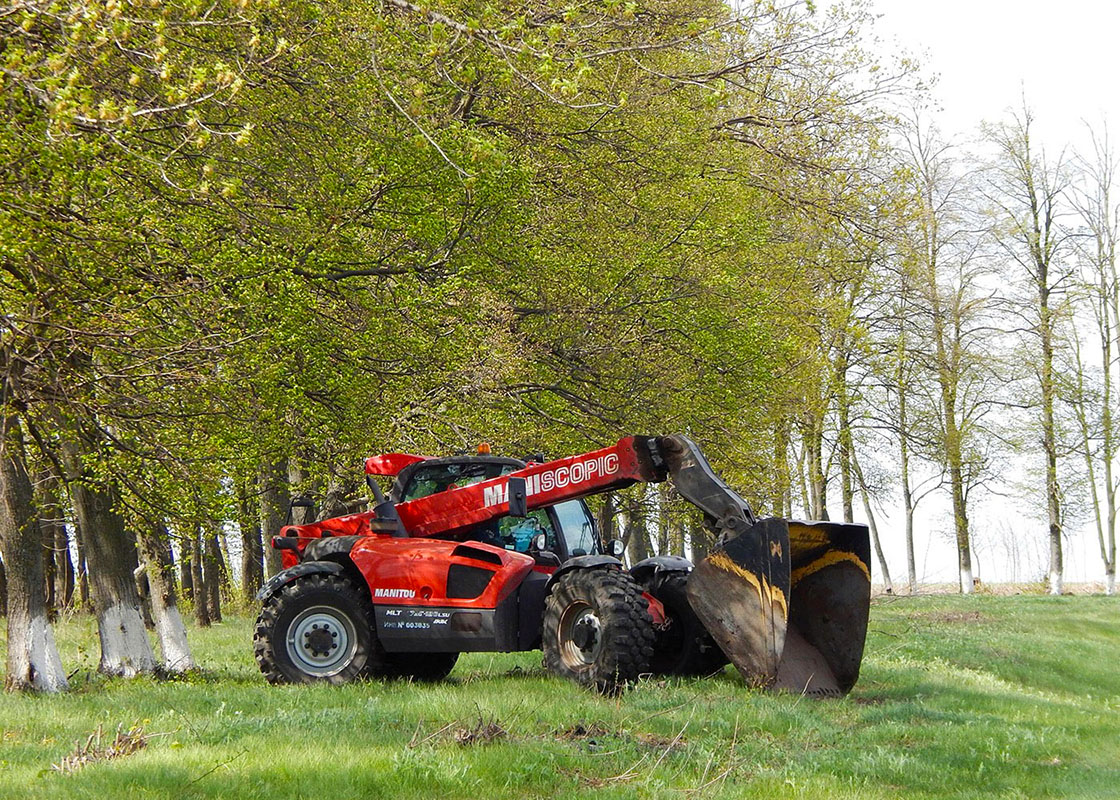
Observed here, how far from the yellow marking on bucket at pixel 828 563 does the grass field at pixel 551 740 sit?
52.9 inches

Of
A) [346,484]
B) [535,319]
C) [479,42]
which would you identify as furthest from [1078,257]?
[479,42]

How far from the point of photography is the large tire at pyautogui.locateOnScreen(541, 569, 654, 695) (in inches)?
443

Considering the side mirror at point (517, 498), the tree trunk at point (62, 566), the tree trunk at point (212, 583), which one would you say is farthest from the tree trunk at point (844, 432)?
the side mirror at point (517, 498)

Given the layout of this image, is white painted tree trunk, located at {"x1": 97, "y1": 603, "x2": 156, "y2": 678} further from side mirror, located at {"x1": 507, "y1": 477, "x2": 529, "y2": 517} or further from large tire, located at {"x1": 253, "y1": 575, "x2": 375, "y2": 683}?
side mirror, located at {"x1": 507, "y1": 477, "x2": 529, "y2": 517}

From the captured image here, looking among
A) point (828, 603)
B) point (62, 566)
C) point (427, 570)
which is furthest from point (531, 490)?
point (62, 566)

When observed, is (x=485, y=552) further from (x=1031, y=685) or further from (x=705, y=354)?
(x=705, y=354)

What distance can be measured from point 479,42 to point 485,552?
19.2 ft

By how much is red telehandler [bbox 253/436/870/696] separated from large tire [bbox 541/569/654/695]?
0.6 inches

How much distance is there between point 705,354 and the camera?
961 inches

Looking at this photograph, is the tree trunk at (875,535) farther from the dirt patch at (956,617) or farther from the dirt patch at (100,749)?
the dirt patch at (100,749)

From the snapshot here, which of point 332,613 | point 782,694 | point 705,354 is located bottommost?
point 782,694

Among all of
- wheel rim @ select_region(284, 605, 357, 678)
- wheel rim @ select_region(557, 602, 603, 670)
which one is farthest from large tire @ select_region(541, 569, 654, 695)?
wheel rim @ select_region(284, 605, 357, 678)

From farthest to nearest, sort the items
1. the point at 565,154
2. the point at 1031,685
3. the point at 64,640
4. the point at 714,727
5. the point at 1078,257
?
1. the point at 1078,257
2. the point at 565,154
3. the point at 64,640
4. the point at 1031,685
5. the point at 714,727

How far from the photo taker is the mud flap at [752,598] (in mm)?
10961
